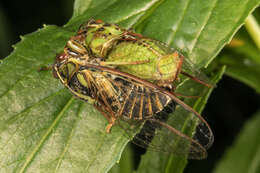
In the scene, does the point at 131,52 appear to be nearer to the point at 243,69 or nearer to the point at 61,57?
the point at 61,57

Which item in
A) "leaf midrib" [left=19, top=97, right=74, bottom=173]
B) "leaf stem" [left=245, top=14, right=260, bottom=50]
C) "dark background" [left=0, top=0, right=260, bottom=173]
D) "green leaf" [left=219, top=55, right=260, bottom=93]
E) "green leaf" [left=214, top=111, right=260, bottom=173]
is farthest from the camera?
"dark background" [left=0, top=0, right=260, bottom=173]

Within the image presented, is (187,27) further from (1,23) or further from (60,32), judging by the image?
(1,23)

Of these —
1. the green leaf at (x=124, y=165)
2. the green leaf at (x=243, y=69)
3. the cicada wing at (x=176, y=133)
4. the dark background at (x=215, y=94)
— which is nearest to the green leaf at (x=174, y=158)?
the cicada wing at (x=176, y=133)

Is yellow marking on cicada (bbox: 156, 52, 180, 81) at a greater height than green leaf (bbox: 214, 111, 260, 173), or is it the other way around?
yellow marking on cicada (bbox: 156, 52, 180, 81)

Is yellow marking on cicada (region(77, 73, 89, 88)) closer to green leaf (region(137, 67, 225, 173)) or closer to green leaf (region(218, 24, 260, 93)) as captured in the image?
green leaf (region(137, 67, 225, 173))

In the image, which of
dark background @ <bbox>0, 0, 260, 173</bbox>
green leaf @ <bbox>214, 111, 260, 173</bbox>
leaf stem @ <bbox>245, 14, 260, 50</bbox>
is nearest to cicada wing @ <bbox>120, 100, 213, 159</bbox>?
leaf stem @ <bbox>245, 14, 260, 50</bbox>

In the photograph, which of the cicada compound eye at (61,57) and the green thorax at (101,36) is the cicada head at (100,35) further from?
the cicada compound eye at (61,57)
